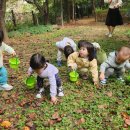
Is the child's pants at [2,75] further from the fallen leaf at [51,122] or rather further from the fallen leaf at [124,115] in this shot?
the fallen leaf at [124,115]

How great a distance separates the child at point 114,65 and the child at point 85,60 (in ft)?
0.57

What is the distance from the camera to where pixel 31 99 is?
17.1 ft

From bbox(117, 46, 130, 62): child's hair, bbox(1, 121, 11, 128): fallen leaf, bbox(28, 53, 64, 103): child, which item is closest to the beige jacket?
bbox(117, 46, 130, 62): child's hair

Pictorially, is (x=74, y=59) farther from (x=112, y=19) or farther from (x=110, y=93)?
(x=112, y=19)

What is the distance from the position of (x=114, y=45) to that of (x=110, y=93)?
387 cm

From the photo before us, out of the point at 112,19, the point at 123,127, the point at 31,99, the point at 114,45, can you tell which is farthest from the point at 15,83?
the point at 112,19

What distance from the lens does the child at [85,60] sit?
5.58 metres

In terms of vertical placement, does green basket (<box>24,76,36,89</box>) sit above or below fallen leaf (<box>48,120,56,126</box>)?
above

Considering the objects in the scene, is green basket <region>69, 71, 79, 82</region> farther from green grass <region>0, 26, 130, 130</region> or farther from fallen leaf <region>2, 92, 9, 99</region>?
fallen leaf <region>2, 92, 9, 99</region>

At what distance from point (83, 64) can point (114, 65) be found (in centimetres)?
62

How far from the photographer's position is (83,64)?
585cm

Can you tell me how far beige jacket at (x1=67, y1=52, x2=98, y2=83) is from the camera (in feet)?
18.7

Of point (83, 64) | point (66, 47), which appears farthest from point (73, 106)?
point (66, 47)

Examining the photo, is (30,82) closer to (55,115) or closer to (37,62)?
(37,62)
